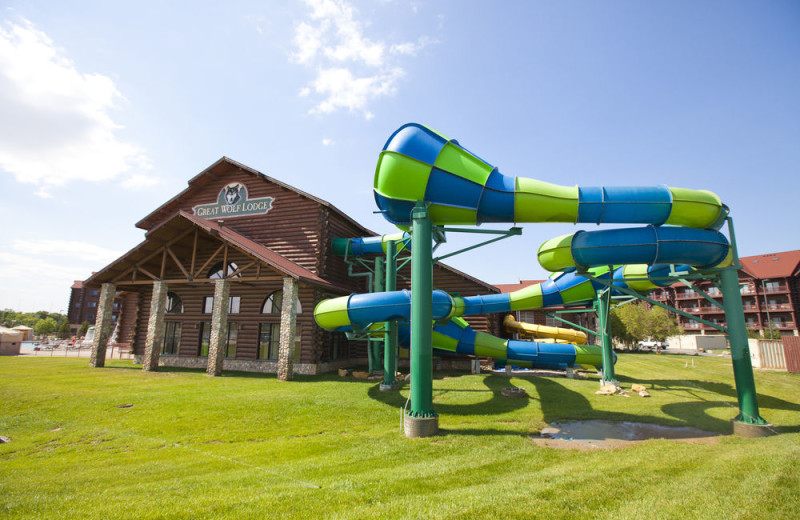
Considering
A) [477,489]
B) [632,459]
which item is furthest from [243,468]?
[632,459]

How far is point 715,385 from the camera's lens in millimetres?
15766

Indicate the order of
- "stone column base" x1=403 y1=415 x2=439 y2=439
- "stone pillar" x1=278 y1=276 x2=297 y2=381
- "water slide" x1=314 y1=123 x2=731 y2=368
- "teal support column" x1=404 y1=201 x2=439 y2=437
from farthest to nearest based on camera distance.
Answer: "stone pillar" x1=278 y1=276 x2=297 y2=381
"water slide" x1=314 y1=123 x2=731 y2=368
"teal support column" x1=404 y1=201 x2=439 y2=437
"stone column base" x1=403 y1=415 x2=439 y2=439

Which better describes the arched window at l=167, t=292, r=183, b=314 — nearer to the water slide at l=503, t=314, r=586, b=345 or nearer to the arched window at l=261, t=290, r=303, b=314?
the arched window at l=261, t=290, r=303, b=314

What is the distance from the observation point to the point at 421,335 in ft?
A: 28.4

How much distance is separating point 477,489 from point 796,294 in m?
78.6

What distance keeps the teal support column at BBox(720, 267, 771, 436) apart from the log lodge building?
12.1 metres

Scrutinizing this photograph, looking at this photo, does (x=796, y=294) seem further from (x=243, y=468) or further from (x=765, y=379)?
(x=243, y=468)

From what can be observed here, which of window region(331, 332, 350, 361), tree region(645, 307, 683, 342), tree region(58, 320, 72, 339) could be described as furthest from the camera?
tree region(58, 320, 72, 339)

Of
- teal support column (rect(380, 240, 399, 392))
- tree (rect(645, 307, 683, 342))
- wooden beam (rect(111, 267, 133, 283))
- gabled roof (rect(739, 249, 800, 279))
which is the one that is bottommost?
teal support column (rect(380, 240, 399, 392))

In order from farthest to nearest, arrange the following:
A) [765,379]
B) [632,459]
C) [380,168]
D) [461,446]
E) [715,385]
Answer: [765,379] → [715,385] → [380,168] → [461,446] → [632,459]

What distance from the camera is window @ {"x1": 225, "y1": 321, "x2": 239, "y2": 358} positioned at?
20.3 m

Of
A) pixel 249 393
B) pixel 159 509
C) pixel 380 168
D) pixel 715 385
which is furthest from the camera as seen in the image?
pixel 715 385

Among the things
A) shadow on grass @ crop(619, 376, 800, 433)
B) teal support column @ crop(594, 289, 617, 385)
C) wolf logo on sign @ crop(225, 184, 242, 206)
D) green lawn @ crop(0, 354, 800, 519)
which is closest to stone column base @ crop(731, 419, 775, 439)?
green lawn @ crop(0, 354, 800, 519)

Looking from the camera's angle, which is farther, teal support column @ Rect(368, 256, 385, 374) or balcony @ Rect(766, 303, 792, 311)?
balcony @ Rect(766, 303, 792, 311)
